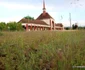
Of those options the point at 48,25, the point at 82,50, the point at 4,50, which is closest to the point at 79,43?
the point at 82,50

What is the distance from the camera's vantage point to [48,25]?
251 ft

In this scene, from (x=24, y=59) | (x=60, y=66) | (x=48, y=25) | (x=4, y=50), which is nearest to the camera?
(x=60, y=66)

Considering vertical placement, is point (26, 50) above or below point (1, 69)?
above

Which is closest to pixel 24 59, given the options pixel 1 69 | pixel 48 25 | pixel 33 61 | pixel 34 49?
pixel 33 61

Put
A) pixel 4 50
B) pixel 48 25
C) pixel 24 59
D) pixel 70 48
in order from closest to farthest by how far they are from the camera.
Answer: pixel 24 59 → pixel 70 48 → pixel 4 50 → pixel 48 25

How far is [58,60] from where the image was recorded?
365 centimetres

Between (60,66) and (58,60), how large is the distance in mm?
122

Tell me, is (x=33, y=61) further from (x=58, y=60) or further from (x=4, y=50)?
(x=4, y=50)

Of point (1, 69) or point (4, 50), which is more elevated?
point (4, 50)

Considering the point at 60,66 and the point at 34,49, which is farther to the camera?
the point at 34,49

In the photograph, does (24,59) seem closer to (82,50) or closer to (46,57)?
(46,57)

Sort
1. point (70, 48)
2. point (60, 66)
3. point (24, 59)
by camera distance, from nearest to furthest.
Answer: point (60, 66) → point (24, 59) → point (70, 48)

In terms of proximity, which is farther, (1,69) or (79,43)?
(79,43)

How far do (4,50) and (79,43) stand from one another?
1.60 metres
